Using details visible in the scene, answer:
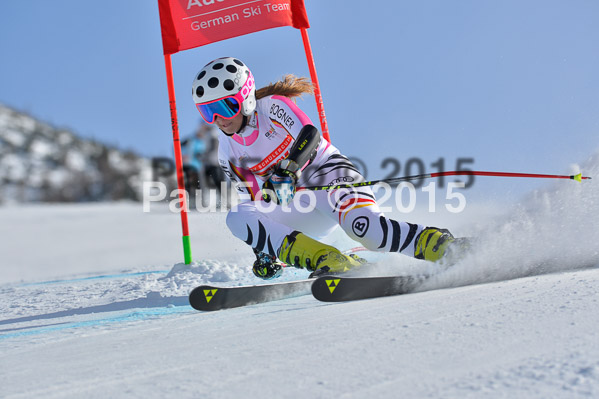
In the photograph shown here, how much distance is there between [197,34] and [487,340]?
397cm

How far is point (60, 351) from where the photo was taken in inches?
73.2

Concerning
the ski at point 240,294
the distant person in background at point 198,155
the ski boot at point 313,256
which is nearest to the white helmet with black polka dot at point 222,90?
the ski boot at point 313,256

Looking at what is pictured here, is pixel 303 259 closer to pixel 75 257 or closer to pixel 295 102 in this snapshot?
pixel 295 102

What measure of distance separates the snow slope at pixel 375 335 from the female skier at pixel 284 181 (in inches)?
9.0

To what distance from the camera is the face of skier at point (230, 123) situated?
10.8 ft

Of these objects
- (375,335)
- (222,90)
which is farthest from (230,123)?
(375,335)

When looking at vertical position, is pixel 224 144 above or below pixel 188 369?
above

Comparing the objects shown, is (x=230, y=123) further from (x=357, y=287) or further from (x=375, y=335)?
(x=375, y=335)

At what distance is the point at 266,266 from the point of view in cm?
359

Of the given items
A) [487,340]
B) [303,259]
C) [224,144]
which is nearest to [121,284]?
[224,144]

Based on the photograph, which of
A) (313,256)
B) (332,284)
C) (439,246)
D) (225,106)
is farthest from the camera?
(225,106)

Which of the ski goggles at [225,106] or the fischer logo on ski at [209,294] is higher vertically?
the ski goggles at [225,106]

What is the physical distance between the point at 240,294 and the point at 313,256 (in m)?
0.45

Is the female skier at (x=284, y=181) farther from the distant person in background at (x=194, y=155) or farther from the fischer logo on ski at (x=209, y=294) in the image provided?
the distant person in background at (x=194, y=155)
